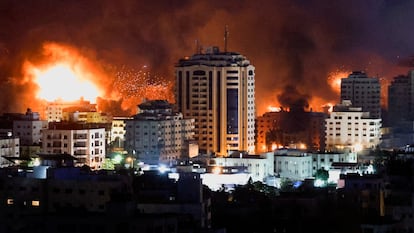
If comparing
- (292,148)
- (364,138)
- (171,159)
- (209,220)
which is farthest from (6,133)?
(209,220)

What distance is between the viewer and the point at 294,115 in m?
59.9

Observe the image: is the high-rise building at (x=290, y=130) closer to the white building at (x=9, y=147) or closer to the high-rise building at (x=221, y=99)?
the high-rise building at (x=221, y=99)

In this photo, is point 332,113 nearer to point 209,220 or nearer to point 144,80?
point 144,80

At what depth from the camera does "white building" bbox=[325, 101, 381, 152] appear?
58875 mm

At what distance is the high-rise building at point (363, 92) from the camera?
6400 centimetres

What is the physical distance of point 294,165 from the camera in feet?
170

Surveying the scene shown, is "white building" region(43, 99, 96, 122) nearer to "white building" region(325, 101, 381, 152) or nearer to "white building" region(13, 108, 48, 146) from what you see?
"white building" region(13, 108, 48, 146)

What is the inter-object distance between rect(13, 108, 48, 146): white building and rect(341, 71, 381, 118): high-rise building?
506 inches

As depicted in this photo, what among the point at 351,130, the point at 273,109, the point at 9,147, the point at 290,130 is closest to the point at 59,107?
the point at 290,130

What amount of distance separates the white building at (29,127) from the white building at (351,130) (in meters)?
9.09

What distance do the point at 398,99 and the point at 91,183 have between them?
36578 mm

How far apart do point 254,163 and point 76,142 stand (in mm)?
4718

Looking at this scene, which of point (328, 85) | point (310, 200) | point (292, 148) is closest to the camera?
point (310, 200)

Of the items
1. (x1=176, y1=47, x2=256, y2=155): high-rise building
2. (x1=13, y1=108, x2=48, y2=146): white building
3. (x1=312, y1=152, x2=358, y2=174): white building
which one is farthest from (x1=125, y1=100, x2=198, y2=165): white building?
(x1=312, y1=152, x2=358, y2=174): white building
